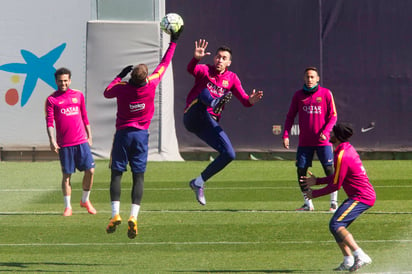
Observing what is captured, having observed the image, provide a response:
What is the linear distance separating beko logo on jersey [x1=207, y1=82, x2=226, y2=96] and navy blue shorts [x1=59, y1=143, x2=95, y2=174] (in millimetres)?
2277

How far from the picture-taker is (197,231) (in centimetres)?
1236

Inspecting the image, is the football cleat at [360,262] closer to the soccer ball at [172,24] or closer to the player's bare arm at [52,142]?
the soccer ball at [172,24]

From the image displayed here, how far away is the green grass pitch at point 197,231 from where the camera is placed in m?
9.99

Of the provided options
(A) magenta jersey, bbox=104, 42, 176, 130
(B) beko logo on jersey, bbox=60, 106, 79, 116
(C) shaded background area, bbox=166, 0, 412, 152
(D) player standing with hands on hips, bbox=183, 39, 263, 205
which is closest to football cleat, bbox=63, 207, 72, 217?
(B) beko logo on jersey, bbox=60, 106, 79, 116

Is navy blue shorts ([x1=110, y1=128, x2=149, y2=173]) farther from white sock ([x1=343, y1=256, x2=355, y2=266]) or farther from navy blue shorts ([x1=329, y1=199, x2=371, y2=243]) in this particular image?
white sock ([x1=343, y1=256, x2=355, y2=266])

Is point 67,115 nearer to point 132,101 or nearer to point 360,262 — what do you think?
point 132,101

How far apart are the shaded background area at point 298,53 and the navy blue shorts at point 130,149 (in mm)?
13874

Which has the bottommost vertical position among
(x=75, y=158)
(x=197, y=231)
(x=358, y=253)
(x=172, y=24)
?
(x=197, y=231)

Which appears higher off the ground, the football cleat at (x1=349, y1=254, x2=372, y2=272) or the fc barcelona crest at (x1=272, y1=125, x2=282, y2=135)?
the football cleat at (x1=349, y1=254, x2=372, y2=272)

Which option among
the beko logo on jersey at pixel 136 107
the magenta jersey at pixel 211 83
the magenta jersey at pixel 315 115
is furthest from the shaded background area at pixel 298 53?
the beko logo on jersey at pixel 136 107

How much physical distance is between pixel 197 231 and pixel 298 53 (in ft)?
44.7

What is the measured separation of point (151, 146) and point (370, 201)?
15639 millimetres

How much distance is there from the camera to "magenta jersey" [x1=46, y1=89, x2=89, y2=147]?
45.7 feet

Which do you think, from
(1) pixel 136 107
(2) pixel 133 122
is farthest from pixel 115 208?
(1) pixel 136 107
